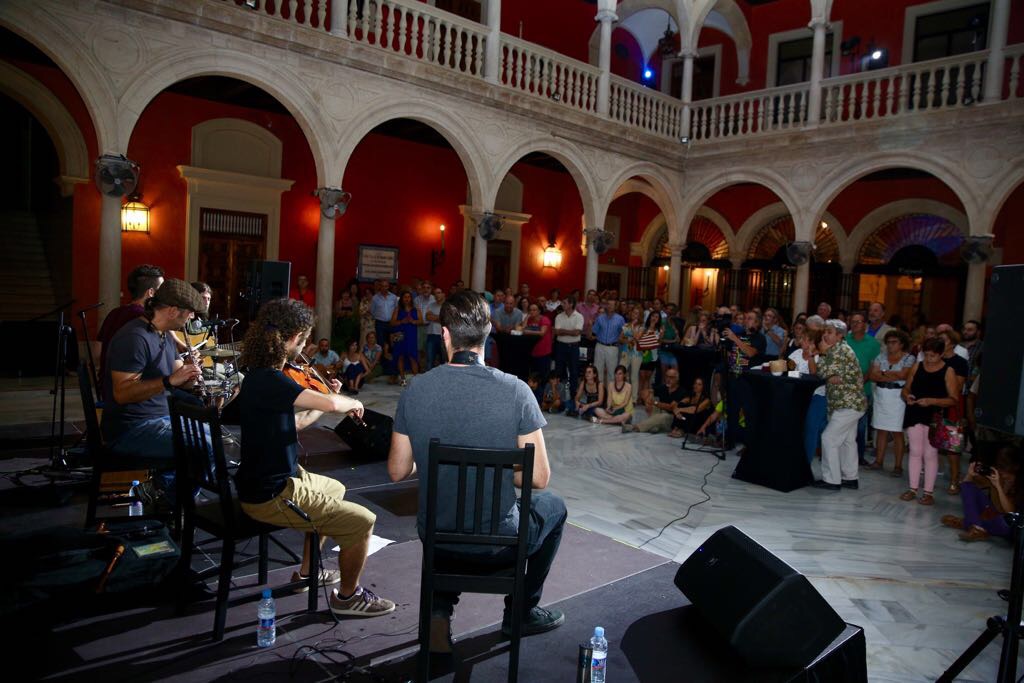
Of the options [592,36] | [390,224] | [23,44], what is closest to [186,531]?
[23,44]

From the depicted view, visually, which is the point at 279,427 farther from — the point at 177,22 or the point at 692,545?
the point at 177,22

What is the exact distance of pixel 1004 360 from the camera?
3.06 meters

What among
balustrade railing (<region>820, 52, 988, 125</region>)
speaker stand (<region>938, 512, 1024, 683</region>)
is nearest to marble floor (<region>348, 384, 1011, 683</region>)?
speaker stand (<region>938, 512, 1024, 683</region>)

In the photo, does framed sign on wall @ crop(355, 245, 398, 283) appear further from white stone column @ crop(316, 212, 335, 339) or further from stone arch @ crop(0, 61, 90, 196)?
stone arch @ crop(0, 61, 90, 196)

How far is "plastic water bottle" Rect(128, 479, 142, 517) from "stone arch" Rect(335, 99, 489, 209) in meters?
6.36

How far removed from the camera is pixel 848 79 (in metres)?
12.7

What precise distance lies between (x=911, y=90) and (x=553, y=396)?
32.4ft

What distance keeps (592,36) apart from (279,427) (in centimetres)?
1505

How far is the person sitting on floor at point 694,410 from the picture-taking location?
848 cm

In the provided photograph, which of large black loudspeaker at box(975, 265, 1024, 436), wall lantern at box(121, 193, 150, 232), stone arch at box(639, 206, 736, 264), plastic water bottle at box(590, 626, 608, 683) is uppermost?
stone arch at box(639, 206, 736, 264)

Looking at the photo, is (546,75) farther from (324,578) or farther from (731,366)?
(324,578)

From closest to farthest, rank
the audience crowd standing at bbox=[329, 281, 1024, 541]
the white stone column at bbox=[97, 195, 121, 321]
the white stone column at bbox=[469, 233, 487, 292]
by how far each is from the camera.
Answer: the audience crowd standing at bbox=[329, 281, 1024, 541] → the white stone column at bbox=[97, 195, 121, 321] → the white stone column at bbox=[469, 233, 487, 292]

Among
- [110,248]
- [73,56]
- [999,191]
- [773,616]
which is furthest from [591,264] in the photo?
[773,616]

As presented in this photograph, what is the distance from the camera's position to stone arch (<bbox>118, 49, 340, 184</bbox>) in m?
8.34
